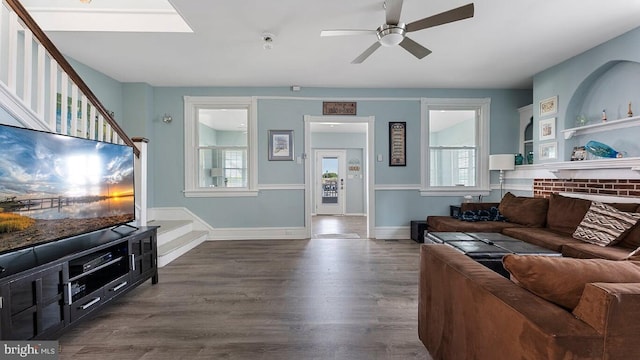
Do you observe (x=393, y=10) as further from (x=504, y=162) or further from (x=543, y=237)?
(x=504, y=162)

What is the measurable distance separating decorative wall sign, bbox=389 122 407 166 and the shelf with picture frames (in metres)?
2.15

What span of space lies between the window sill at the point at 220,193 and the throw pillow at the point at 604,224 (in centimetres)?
436

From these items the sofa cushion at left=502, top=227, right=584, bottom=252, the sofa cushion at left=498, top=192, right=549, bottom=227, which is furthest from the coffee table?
the sofa cushion at left=498, top=192, right=549, bottom=227

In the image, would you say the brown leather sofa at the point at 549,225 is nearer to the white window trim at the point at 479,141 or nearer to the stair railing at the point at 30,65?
the white window trim at the point at 479,141

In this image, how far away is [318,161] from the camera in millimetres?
8617

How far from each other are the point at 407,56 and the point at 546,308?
338cm

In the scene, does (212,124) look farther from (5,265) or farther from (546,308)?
(546,308)

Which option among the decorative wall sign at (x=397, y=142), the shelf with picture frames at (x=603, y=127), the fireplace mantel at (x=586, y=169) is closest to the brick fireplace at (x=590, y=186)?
the fireplace mantel at (x=586, y=169)

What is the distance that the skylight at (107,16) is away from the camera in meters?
3.09

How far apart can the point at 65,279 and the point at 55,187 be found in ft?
2.10

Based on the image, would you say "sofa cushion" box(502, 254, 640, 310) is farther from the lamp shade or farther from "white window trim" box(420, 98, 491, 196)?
"white window trim" box(420, 98, 491, 196)

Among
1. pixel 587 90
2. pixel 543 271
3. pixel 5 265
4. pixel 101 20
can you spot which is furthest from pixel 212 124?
pixel 587 90

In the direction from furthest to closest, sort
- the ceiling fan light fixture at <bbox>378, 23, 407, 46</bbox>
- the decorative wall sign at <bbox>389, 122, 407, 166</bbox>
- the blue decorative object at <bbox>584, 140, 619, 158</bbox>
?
the decorative wall sign at <bbox>389, 122, 407, 166</bbox> < the blue decorative object at <bbox>584, 140, 619, 158</bbox> < the ceiling fan light fixture at <bbox>378, 23, 407, 46</bbox>

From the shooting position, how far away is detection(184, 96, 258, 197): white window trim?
196 inches
